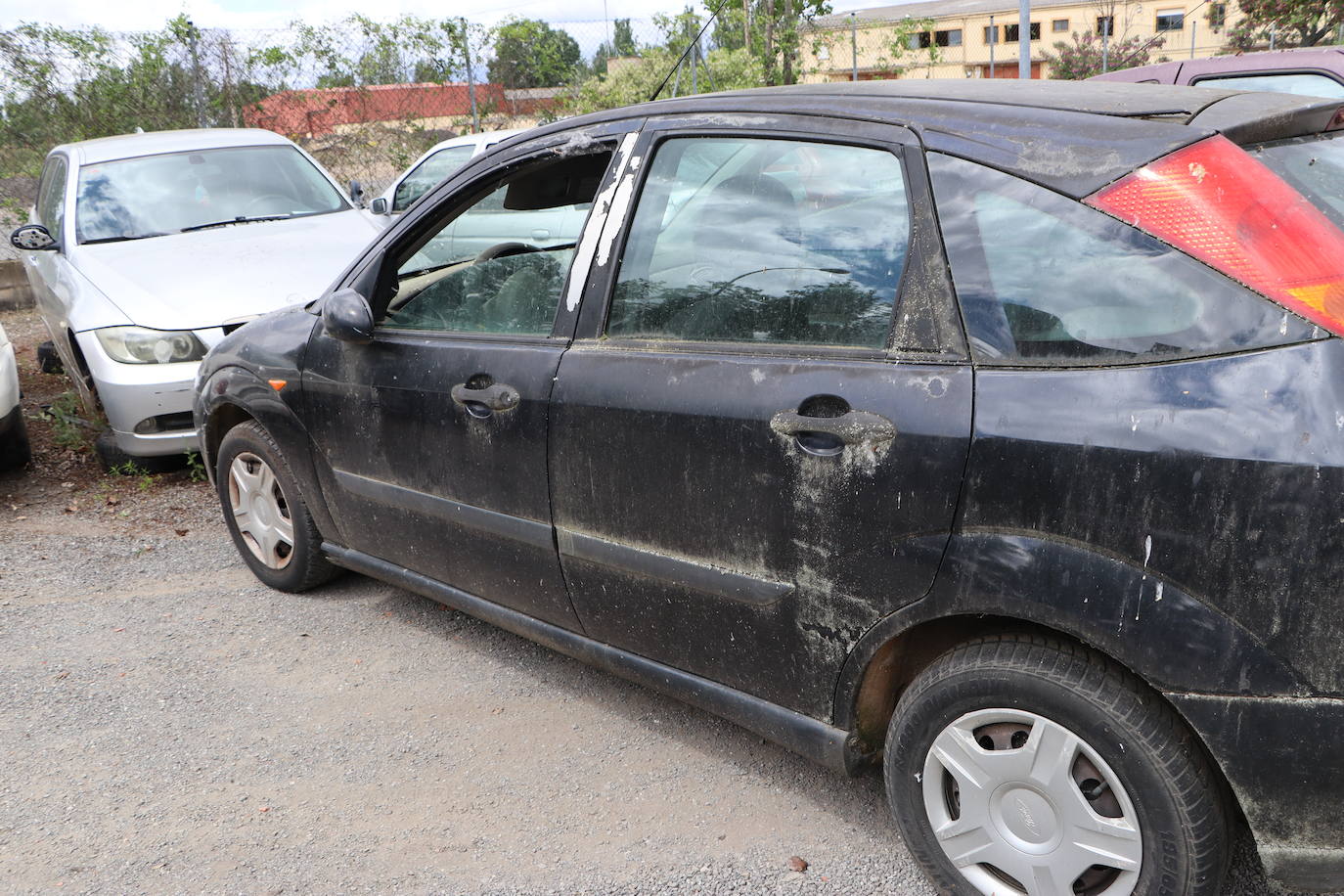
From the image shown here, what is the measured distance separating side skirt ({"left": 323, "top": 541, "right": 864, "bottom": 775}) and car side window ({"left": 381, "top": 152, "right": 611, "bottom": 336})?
2.77 feet

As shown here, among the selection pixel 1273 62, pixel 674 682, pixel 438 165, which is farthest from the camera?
Answer: pixel 438 165

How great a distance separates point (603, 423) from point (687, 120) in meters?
0.81

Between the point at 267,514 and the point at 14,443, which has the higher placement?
the point at 267,514

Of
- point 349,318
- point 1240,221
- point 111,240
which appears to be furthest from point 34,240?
point 1240,221

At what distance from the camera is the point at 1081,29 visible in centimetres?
3619

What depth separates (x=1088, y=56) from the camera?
2864 centimetres

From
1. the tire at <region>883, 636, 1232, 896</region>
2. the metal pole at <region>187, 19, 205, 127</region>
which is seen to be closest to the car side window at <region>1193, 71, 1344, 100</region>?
the tire at <region>883, 636, 1232, 896</region>

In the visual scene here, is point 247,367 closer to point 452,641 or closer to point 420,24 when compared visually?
point 452,641

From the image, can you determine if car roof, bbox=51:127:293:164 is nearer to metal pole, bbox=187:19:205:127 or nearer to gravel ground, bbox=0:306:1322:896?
gravel ground, bbox=0:306:1322:896

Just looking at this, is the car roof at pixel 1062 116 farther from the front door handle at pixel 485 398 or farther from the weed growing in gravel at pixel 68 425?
the weed growing in gravel at pixel 68 425

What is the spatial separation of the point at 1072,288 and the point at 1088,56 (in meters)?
30.0

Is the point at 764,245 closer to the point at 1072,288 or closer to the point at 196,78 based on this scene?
the point at 1072,288

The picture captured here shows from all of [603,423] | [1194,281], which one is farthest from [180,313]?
[1194,281]

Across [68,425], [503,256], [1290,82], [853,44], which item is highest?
[853,44]
